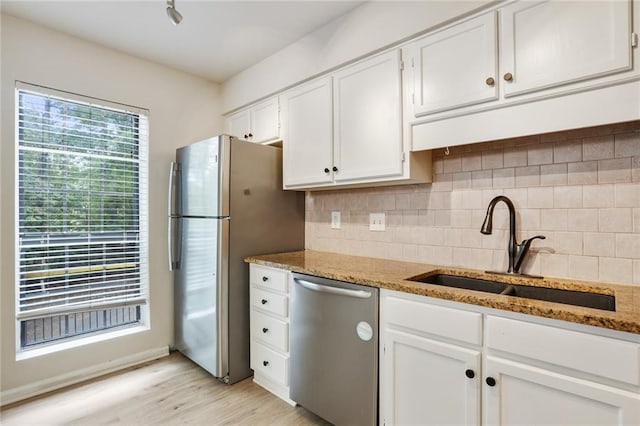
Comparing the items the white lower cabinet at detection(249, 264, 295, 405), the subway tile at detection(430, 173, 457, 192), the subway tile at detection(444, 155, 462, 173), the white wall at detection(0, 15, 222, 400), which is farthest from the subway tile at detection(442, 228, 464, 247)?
the white wall at detection(0, 15, 222, 400)

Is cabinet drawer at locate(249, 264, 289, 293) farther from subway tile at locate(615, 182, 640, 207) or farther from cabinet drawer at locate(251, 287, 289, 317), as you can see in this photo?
subway tile at locate(615, 182, 640, 207)

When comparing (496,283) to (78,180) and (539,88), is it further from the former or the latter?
(78,180)

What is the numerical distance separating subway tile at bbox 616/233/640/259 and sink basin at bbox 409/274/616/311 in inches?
9.0

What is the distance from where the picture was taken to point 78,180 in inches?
94.0

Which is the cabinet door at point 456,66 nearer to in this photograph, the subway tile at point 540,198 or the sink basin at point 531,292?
the subway tile at point 540,198

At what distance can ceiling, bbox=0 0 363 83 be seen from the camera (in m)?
2.00

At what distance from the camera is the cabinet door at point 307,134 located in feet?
7.27

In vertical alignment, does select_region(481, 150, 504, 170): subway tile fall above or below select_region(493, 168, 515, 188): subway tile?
above

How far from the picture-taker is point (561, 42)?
4.36ft

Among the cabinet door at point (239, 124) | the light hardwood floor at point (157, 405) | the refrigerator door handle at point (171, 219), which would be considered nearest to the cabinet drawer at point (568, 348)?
the light hardwood floor at point (157, 405)

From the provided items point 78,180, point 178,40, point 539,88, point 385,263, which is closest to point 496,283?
point 385,263

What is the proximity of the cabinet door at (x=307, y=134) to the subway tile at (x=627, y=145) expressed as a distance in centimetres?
146

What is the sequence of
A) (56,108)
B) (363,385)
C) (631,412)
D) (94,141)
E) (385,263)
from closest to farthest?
(631,412), (363,385), (385,263), (56,108), (94,141)

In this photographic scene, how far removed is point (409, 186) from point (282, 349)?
135 cm
